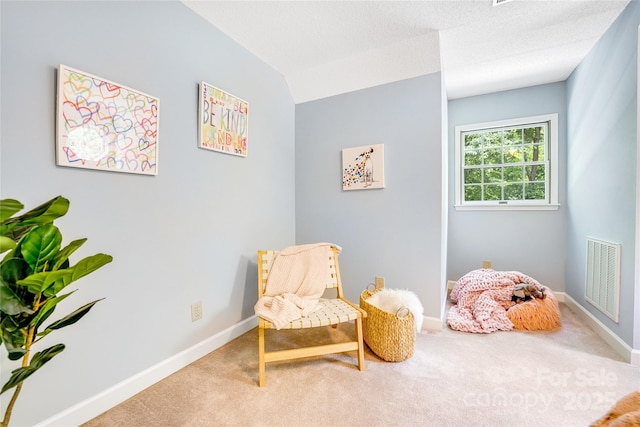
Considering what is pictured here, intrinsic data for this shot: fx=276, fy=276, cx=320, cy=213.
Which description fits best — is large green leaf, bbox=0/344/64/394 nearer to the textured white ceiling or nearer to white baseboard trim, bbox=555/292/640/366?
the textured white ceiling

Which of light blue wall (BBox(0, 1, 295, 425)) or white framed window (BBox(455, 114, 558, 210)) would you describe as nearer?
light blue wall (BBox(0, 1, 295, 425))

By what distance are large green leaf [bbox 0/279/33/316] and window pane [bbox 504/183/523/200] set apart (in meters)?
3.89

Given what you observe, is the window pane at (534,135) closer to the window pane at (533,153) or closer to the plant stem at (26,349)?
the window pane at (533,153)

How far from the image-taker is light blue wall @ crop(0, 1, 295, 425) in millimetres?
1167

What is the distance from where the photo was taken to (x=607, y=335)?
6.60 ft

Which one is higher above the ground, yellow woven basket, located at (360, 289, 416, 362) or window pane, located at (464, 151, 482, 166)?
window pane, located at (464, 151, 482, 166)

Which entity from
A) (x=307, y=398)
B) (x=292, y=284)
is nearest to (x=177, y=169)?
(x=292, y=284)

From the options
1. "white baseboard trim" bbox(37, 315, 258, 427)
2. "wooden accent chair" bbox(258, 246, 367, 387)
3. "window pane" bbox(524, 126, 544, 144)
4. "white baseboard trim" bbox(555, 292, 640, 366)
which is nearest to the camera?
"white baseboard trim" bbox(37, 315, 258, 427)

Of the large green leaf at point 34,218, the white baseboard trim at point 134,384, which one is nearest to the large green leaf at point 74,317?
the large green leaf at point 34,218

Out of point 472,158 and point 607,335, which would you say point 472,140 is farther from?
point 607,335

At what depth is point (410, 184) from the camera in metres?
2.37

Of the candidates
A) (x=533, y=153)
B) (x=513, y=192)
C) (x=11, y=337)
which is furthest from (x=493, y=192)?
(x=11, y=337)

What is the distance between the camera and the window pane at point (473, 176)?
3.33 metres

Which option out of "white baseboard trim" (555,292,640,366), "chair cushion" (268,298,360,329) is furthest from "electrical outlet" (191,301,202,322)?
"white baseboard trim" (555,292,640,366)
